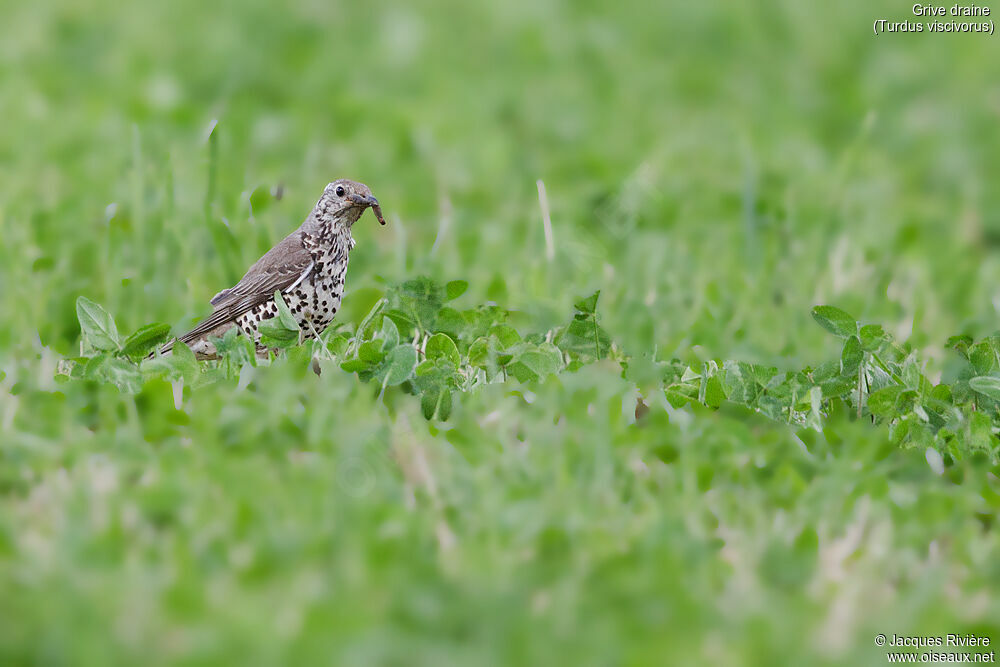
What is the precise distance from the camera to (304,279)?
5.02m

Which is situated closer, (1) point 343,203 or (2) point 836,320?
(2) point 836,320

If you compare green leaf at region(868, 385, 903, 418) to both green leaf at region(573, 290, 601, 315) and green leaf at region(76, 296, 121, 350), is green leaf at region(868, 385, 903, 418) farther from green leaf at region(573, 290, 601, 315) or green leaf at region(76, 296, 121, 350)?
green leaf at region(76, 296, 121, 350)

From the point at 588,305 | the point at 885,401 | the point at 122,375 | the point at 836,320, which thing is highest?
the point at 588,305

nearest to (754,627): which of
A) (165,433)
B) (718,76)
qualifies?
(165,433)

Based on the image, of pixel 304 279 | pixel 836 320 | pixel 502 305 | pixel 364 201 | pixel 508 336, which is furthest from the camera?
pixel 502 305

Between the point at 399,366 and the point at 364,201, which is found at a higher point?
the point at 364,201

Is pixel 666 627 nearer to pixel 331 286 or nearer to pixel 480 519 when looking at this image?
pixel 480 519

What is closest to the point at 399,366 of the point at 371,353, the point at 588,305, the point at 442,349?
the point at 371,353

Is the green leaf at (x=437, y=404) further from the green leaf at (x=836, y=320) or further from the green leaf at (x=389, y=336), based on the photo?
the green leaf at (x=836, y=320)

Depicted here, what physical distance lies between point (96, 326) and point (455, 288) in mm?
1261

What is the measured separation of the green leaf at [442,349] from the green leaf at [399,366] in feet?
0.94

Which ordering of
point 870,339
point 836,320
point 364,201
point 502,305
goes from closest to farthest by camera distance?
point 870,339 < point 836,320 < point 364,201 < point 502,305

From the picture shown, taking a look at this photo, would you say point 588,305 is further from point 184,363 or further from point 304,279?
point 184,363

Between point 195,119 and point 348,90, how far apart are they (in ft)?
4.66
